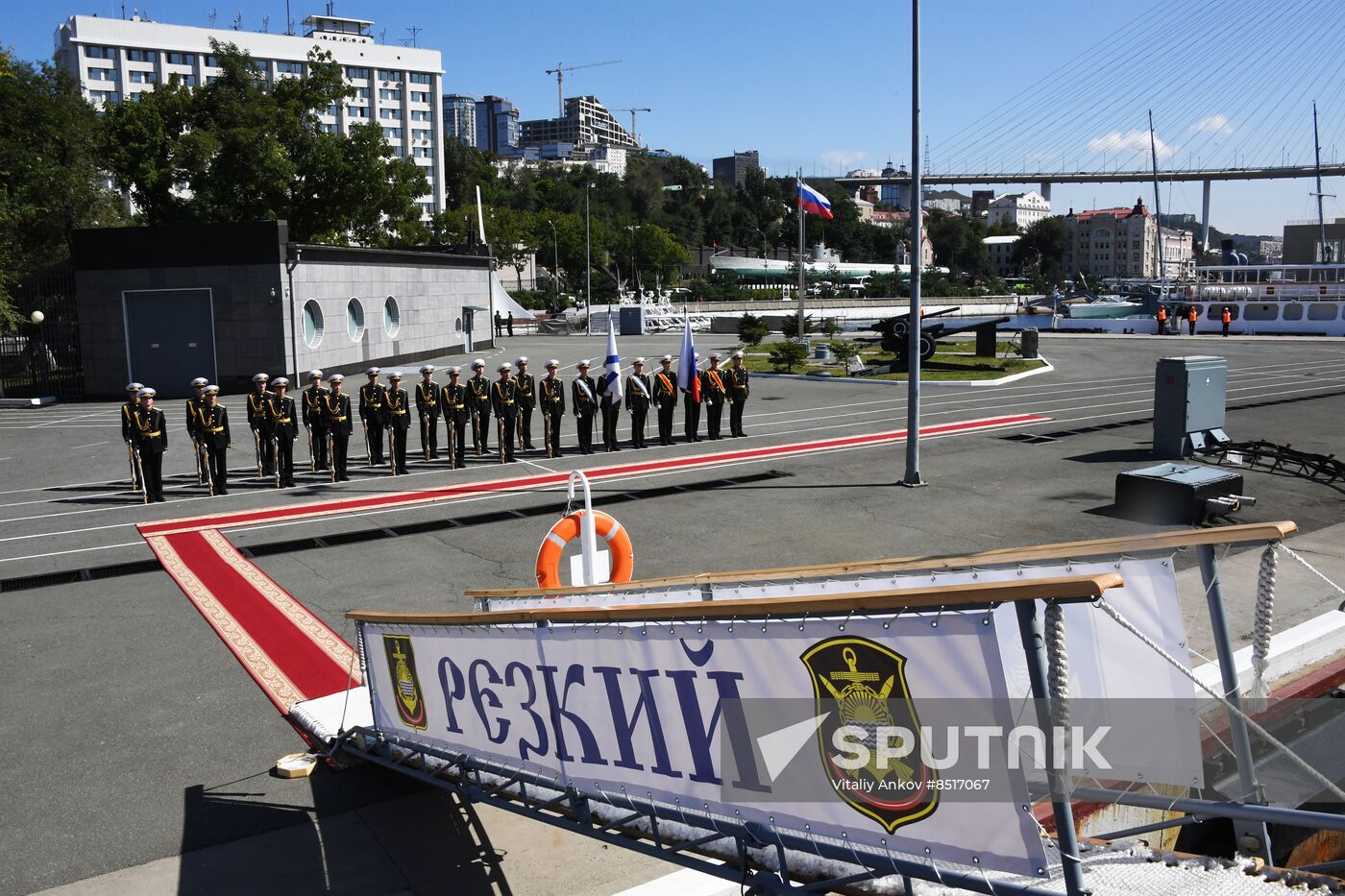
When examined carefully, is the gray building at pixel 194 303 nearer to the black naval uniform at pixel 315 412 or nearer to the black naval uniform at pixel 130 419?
the black naval uniform at pixel 315 412

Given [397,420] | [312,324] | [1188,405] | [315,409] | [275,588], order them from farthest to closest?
[312,324] < [397,420] < [1188,405] < [315,409] < [275,588]

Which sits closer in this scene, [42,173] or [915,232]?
[915,232]

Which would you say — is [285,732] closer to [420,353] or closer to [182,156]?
[420,353]

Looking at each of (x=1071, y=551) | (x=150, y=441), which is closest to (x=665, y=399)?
(x=150, y=441)

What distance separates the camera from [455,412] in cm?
1983

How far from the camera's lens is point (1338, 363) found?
37.8 m

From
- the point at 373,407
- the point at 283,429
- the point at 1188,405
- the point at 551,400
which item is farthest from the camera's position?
the point at 551,400

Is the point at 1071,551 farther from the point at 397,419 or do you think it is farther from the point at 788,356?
the point at 788,356

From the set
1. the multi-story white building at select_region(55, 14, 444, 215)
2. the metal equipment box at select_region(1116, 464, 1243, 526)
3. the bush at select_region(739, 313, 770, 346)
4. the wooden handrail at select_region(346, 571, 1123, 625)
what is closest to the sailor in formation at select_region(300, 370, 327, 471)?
the metal equipment box at select_region(1116, 464, 1243, 526)

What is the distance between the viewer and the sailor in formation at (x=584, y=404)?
20984mm

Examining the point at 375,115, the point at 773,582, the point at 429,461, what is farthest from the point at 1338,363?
the point at 375,115

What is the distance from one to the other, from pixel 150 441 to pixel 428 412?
16.9 feet

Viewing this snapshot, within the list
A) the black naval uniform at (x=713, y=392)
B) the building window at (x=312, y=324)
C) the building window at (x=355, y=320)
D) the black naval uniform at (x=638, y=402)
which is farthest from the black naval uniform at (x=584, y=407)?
the building window at (x=355, y=320)

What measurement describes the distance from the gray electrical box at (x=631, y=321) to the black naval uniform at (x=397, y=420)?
45895 millimetres
